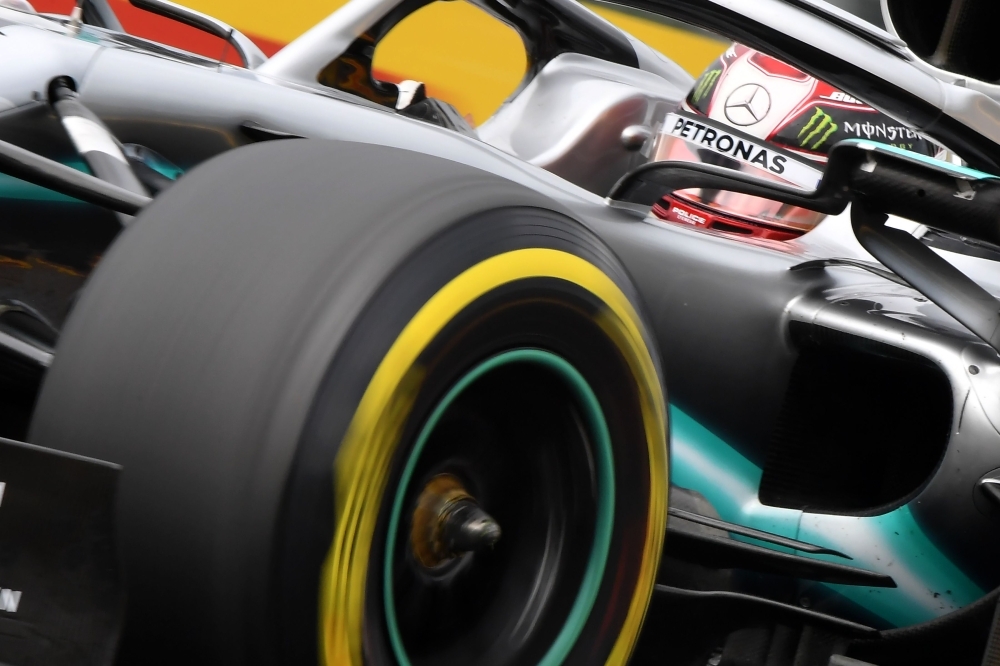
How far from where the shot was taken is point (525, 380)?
3.59 ft

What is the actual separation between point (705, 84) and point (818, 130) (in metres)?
0.29

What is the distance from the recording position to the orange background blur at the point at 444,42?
20.2ft

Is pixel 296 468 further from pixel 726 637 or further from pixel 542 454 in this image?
pixel 726 637

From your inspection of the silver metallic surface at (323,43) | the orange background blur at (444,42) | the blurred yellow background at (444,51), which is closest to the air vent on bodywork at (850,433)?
the silver metallic surface at (323,43)

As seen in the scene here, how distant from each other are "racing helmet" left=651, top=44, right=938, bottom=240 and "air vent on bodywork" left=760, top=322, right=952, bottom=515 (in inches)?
20.7

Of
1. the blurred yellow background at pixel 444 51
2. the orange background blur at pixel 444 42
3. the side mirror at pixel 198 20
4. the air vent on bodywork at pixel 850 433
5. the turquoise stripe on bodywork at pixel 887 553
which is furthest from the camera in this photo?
the blurred yellow background at pixel 444 51

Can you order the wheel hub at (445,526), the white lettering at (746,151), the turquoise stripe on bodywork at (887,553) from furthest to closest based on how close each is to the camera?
the white lettering at (746,151)
the turquoise stripe on bodywork at (887,553)
the wheel hub at (445,526)

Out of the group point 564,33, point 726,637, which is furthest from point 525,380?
point 564,33

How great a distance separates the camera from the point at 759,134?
2.39 meters

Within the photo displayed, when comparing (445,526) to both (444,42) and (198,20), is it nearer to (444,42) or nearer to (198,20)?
(198,20)

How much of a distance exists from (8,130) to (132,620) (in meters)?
0.91

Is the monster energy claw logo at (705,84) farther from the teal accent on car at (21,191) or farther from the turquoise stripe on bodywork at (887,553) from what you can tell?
the teal accent on car at (21,191)

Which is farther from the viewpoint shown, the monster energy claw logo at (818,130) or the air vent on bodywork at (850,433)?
the monster energy claw logo at (818,130)

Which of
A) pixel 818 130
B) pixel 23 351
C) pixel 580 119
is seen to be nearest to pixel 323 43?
pixel 580 119
